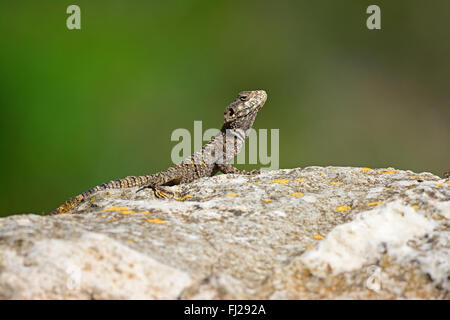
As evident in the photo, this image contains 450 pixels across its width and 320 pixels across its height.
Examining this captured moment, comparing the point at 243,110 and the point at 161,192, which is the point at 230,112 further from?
the point at 161,192

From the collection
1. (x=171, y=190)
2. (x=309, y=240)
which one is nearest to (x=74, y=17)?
(x=171, y=190)

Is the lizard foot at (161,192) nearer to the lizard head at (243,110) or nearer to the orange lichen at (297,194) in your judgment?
the orange lichen at (297,194)

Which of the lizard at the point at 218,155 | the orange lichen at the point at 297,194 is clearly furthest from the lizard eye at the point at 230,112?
the orange lichen at the point at 297,194

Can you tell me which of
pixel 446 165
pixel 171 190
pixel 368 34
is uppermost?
pixel 368 34

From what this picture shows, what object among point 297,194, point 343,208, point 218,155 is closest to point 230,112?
point 218,155

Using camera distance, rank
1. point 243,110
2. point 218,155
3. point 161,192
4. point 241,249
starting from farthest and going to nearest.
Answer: point 243,110
point 218,155
point 161,192
point 241,249

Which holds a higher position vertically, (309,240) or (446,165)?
(309,240)
